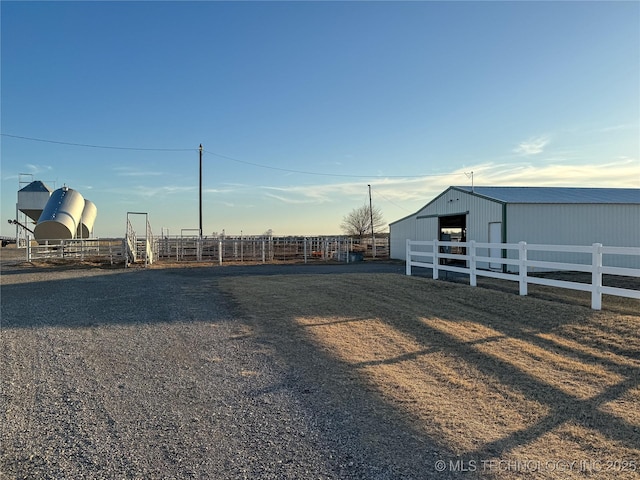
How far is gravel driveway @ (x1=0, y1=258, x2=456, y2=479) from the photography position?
2.85 meters

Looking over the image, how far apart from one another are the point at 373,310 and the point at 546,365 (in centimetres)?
354

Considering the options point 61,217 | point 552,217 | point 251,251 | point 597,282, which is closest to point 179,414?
point 597,282

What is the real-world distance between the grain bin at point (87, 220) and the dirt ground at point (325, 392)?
69.2 ft

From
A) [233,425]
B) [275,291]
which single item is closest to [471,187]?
[275,291]

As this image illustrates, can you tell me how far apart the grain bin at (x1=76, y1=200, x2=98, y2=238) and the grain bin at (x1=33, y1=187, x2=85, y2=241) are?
2.92 ft

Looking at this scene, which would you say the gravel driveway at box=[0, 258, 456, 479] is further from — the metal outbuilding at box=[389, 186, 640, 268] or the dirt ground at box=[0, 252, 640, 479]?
the metal outbuilding at box=[389, 186, 640, 268]

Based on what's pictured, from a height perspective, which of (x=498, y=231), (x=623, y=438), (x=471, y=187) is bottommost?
(x=623, y=438)

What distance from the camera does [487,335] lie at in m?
6.17

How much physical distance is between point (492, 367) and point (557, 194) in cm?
1670

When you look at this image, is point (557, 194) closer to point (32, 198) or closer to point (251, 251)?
point (251, 251)

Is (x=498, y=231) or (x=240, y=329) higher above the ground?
(x=498, y=231)

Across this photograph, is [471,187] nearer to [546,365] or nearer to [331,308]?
[331,308]

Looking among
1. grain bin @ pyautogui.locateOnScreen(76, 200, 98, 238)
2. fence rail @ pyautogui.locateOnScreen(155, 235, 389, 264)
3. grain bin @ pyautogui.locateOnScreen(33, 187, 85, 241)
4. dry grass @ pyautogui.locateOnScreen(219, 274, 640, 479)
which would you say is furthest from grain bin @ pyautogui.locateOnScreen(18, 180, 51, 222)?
dry grass @ pyautogui.locateOnScreen(219, 274, 640, 479)

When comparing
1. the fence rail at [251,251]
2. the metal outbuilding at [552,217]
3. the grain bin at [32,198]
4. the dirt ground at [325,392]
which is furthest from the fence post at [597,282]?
the grain bin at [32,198]
